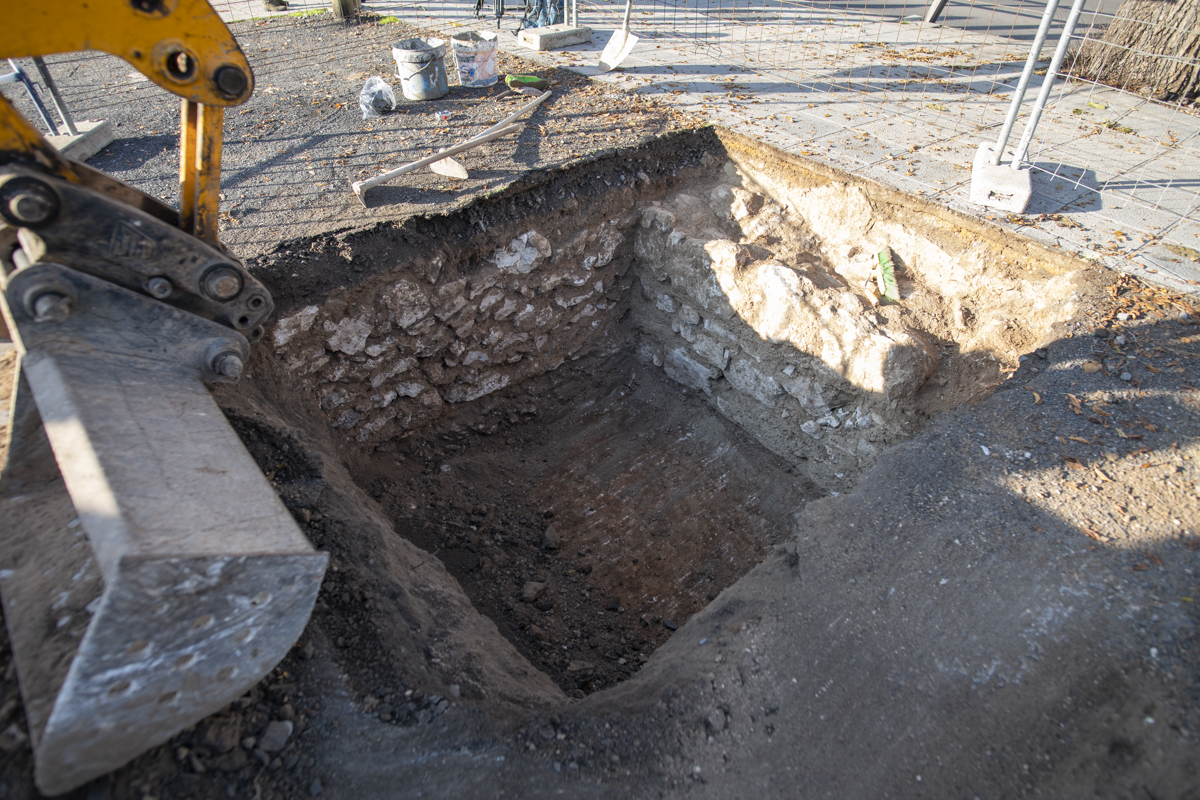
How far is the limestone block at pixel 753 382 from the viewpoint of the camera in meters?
5.15

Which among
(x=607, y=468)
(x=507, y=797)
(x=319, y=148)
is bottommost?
(x=607, y=468)

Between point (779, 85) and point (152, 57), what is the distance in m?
6.09

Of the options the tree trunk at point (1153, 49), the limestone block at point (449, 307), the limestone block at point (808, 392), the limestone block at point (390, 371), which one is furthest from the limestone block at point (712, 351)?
the tree trunk at point (1153, 49)

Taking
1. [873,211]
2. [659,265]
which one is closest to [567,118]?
[659,265]

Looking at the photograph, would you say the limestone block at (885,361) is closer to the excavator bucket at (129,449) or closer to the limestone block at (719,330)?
the limestone block at (719,330)

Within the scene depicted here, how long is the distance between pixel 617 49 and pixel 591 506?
17.3 ft

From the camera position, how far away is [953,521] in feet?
10.1

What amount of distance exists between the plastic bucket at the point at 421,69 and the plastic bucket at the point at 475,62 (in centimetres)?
21

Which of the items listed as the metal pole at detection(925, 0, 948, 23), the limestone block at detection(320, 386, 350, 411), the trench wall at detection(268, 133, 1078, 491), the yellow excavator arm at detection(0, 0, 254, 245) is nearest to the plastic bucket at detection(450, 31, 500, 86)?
the trench wall at detection(268, 133, 1078, 491)

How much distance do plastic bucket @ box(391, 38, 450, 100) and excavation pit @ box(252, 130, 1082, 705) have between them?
85.7 inches

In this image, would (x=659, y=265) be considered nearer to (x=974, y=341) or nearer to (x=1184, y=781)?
(x=974, y=341)

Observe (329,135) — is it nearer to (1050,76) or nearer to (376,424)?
(376,424)

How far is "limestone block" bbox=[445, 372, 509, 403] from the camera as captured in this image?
5379 millimetres

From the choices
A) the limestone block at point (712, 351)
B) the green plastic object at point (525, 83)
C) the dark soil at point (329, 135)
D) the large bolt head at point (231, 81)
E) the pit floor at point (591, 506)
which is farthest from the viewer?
the green plastic object at point (525, 83)
